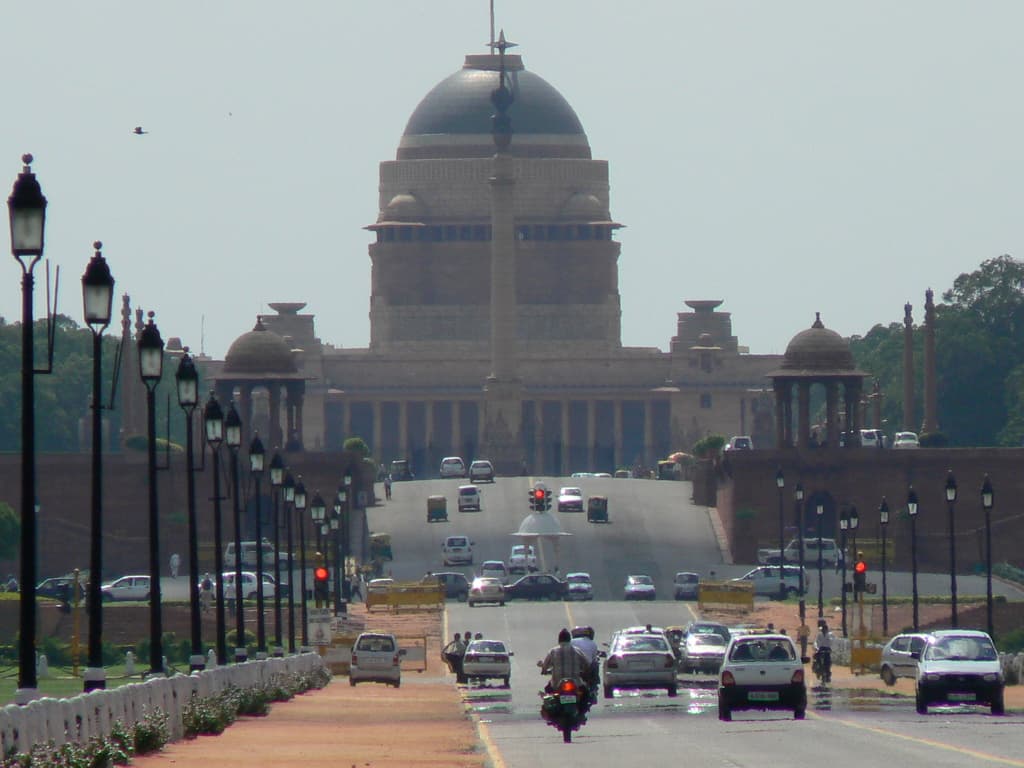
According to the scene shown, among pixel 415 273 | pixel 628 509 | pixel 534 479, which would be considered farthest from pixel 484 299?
pixel 628 509

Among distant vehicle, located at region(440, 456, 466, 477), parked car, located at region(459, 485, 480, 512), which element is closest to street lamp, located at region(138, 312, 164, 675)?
parked car, located at region(459, 485, 480, 512)

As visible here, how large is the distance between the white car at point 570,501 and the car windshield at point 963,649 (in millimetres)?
69059

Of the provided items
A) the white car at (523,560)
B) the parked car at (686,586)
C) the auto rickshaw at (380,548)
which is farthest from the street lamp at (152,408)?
the auto rickshaw at (380,548)

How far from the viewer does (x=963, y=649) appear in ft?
122

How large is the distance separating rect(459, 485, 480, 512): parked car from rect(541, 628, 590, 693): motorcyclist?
244 ft

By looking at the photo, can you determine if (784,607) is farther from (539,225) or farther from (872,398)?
(539,225)

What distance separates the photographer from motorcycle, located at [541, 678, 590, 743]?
100ft

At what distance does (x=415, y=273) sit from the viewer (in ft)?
547

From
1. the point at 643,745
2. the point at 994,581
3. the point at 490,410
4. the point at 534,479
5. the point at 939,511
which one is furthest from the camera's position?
the point at 490,410

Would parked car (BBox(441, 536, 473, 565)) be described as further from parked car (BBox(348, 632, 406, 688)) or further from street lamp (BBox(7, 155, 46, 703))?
street lamp (BBox(7, 155, 46, 703))

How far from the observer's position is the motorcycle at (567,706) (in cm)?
3050

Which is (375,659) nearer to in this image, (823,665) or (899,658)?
(823,665)

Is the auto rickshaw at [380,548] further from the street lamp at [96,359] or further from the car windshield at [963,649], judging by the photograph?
the street lamp at [96,359]

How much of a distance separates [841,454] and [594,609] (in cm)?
2942
